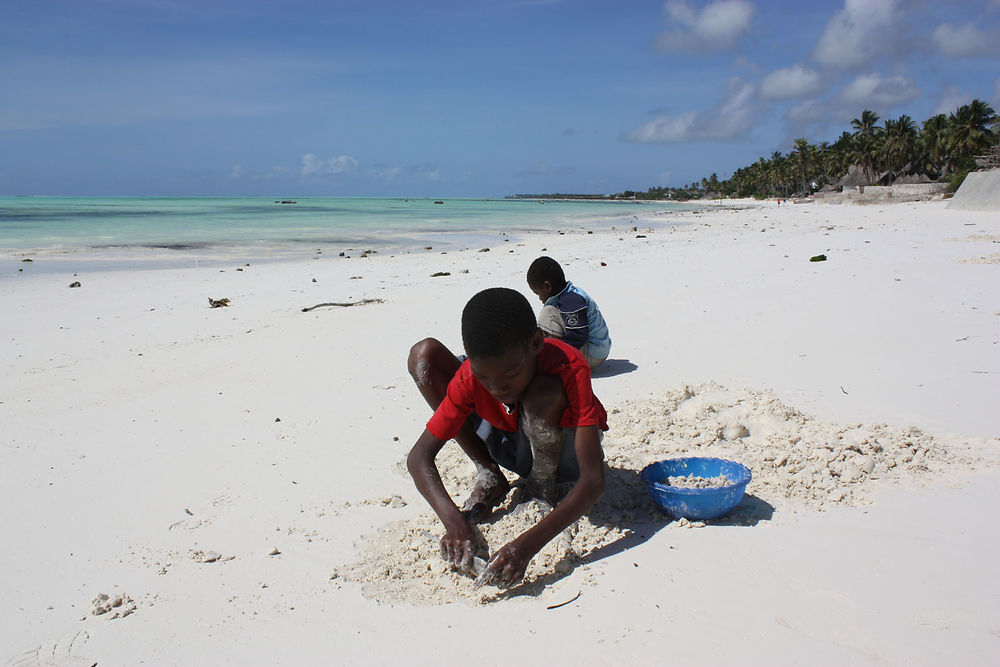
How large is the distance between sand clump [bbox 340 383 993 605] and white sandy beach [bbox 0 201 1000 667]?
0.02m

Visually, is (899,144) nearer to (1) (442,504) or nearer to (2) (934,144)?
(2) (934,144)

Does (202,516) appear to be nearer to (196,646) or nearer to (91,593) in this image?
(91,593)

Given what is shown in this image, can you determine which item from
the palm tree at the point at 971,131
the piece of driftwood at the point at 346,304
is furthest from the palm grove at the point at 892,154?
the piece of driftwood at the point at 346,304

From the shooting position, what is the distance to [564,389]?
8.46 feet

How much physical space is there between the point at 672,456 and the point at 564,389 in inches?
45.5

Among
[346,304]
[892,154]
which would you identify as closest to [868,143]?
[892,154]

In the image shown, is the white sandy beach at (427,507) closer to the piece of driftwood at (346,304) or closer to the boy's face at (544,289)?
the boy's face at (544,289)

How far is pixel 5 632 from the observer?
2279 millimetres

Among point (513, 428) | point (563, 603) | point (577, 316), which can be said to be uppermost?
point (577, 316)

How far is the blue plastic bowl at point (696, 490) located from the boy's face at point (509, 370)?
2.52 ft

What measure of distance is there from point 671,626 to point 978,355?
4.01m

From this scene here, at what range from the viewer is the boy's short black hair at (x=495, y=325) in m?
2.36

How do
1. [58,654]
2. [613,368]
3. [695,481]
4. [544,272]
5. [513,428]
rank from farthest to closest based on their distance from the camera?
[613,368] < [544,272] < [695,481] < [513,428] < [58,654]

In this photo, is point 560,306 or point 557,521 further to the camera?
point 560,306
